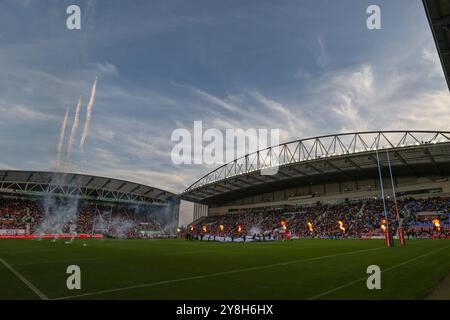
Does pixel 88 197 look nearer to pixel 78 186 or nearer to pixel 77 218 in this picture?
pixel 78 186

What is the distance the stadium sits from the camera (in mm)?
8883

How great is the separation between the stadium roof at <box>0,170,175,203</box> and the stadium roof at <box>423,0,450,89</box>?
7577 cm

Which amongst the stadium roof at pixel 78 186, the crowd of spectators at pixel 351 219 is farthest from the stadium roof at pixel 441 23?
the stadium roof at pixel 78 186

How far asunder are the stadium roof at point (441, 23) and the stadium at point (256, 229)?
0.14ft

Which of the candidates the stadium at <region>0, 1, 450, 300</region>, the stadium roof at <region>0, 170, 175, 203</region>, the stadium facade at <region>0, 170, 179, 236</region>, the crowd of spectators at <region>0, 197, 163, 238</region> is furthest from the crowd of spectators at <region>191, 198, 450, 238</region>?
the stadium roof at <region>0, 170, 175, 203</region>

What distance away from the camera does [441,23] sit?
11.0 meters

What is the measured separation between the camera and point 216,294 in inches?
300

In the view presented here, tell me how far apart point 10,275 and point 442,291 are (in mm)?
14300

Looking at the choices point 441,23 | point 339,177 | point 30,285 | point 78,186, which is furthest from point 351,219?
point 78,186

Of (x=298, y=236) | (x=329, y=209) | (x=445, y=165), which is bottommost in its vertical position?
(x=298, y=236)

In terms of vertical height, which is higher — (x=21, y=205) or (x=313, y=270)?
(x=21, y=205)

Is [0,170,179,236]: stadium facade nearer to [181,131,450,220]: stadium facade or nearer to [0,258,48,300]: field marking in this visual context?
[181,131,450,220]: stadium facade

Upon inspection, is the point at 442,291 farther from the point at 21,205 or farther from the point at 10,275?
the point at 21,205
